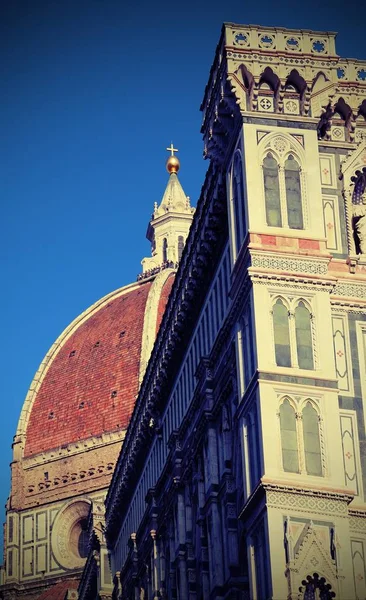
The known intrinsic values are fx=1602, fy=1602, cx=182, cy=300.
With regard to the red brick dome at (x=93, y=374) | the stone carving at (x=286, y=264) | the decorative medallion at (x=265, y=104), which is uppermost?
the red brick dome at (x=93, y=374)

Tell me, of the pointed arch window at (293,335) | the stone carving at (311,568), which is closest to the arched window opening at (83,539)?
the pointed arch window at (293,335)

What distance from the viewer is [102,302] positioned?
10562 cm

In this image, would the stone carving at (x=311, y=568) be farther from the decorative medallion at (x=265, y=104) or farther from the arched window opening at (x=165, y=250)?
the arched window opening at (x=165, y=250)

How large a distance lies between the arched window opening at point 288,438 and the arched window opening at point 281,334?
2.48 feet

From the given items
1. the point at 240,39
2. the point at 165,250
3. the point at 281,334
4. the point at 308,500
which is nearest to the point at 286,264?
the point at 281,334

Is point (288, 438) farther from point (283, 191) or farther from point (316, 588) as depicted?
point (283, 191)

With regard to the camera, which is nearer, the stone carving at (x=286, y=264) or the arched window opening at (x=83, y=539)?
the stone carving at (x=286, y=264)

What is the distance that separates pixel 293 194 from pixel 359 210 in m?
1.81

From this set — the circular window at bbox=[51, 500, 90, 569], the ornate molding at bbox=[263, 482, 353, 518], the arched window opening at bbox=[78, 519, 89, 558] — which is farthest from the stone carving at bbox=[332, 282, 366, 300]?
the arched window opening at bbox=[78, 519, 89, 558]

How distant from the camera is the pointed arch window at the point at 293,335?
25953 millimetres

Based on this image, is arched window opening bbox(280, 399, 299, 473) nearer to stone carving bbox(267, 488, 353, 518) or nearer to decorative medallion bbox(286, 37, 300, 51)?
stone carving bbox(267, 488, 353, 518)

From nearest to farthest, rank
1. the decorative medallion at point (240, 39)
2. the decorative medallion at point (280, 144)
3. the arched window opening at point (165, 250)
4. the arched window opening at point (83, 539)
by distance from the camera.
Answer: the decorative medallion at point (280, 144)
the decorative medallion at point (240, 39)
the arched window opening at point (83, 539)
the arched window opening at point (165, 250)

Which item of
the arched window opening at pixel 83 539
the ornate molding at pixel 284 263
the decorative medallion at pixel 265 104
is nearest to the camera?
the ornate molding at pixel 284 263

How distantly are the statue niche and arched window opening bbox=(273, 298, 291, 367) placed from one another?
8.85 feet
